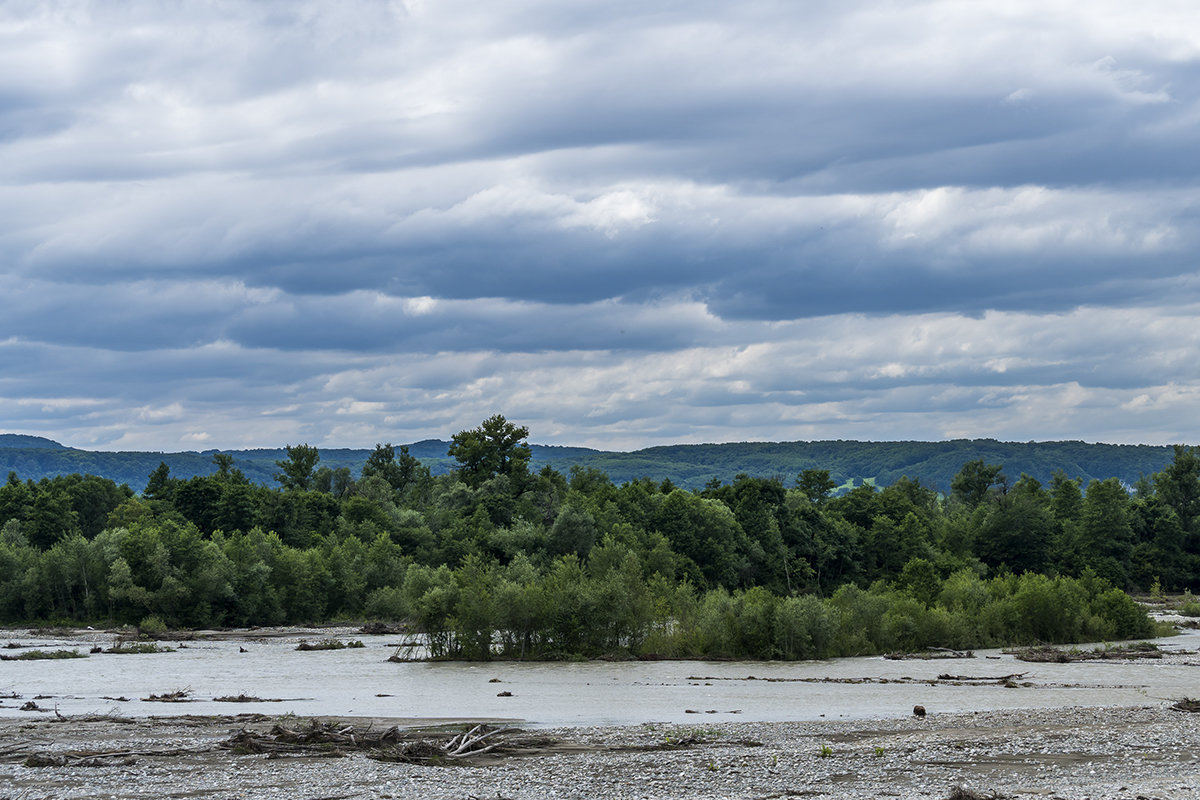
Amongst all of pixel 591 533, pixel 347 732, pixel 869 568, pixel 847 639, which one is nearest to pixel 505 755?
pixel 347 732

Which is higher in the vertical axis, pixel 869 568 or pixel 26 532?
pixel 26 532

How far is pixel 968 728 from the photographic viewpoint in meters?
38.0

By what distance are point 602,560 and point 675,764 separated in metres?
55.0

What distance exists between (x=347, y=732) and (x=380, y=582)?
87251mm

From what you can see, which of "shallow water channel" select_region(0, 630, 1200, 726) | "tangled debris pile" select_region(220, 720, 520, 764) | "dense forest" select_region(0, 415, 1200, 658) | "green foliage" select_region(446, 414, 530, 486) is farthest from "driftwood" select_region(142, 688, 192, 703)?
"green foliage" select_region(446, 414, 530, 486)

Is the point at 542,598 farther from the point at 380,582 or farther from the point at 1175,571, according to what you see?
the point at 1175,571

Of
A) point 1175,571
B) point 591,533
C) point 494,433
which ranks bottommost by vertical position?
point 1175,571

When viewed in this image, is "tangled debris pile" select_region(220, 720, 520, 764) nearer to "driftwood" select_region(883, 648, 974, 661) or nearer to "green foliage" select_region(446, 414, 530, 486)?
"driftwood" select_region(883, 648, 974, 661)

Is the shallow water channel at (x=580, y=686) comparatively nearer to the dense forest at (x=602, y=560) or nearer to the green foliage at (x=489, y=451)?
the dense forest at (x=602, y=560)

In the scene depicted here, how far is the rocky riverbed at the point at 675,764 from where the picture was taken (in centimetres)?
2764

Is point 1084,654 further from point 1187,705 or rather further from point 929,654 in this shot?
point 1187,705

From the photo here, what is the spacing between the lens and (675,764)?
31.4 metres

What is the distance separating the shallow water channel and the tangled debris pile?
23.3 ft

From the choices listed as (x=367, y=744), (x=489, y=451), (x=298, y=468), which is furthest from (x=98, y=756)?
(x=298, y=468)
